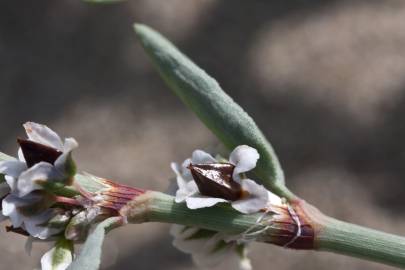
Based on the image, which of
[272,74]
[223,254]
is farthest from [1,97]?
[223,254]

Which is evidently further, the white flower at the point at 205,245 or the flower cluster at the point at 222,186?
the white flower at the point at 205,245

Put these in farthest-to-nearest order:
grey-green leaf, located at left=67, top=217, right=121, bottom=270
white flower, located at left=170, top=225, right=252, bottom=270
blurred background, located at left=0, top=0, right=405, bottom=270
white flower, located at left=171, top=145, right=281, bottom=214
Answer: blurred background, located at left=0, top=0, right=405, bottom=270 < white flower, located at left=170, top=225, right=252, bottom=270 < white flower, located at left=171, top=145, right=281, bottom=214 < grey-green leaf, located at left=67, top=217, right=121, bottom=270

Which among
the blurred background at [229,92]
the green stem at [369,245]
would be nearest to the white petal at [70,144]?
the green stem at [369,245]

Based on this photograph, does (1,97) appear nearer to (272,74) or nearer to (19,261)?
(19,261)

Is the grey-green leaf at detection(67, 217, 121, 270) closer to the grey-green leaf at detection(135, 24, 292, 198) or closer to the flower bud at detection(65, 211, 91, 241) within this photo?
the flower bud at detection(65, 211, 91, 241)

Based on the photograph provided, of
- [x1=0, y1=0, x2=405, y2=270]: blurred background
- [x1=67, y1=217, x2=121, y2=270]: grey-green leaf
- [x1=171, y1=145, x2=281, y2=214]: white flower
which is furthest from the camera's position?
[x1=0, y1=0, x2=405, y2=270]: blurred background

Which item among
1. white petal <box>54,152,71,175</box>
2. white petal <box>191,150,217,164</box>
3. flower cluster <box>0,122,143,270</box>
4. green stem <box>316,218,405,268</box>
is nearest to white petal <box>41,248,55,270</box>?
flower cluster <box>0,122,143,270</box>

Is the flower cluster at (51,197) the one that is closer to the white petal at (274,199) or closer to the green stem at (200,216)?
the green stem at (200,216)

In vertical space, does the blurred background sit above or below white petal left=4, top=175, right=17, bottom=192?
above
